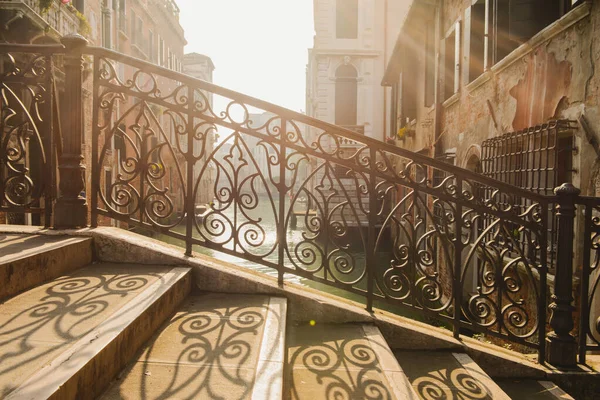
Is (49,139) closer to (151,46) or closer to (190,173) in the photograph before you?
(190,173)

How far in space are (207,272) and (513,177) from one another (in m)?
4.22

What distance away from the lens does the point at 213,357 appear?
220 cm

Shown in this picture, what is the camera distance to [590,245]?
314cm

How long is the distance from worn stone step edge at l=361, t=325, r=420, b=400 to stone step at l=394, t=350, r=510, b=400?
0.19m

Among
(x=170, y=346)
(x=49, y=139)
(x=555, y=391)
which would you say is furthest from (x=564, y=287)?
(x=49, y=139)

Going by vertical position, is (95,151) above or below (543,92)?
below

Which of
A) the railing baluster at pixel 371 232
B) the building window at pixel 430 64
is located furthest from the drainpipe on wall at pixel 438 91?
the railing baluster at pixel 371 232

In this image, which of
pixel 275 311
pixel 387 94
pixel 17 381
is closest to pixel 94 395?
pixel 17 381

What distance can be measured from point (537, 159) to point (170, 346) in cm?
467

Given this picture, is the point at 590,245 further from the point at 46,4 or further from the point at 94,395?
the point at 46,4

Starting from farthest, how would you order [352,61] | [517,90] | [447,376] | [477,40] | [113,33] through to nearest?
[352,61] → [113,33] → [477,40] → [517,90] → [447,376]

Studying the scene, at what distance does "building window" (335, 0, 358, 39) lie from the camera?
2327 cm

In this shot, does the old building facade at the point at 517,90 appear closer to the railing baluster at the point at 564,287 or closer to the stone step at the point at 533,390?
the railing baluster at the point at 564,287

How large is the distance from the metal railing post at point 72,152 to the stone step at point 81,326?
495mm
